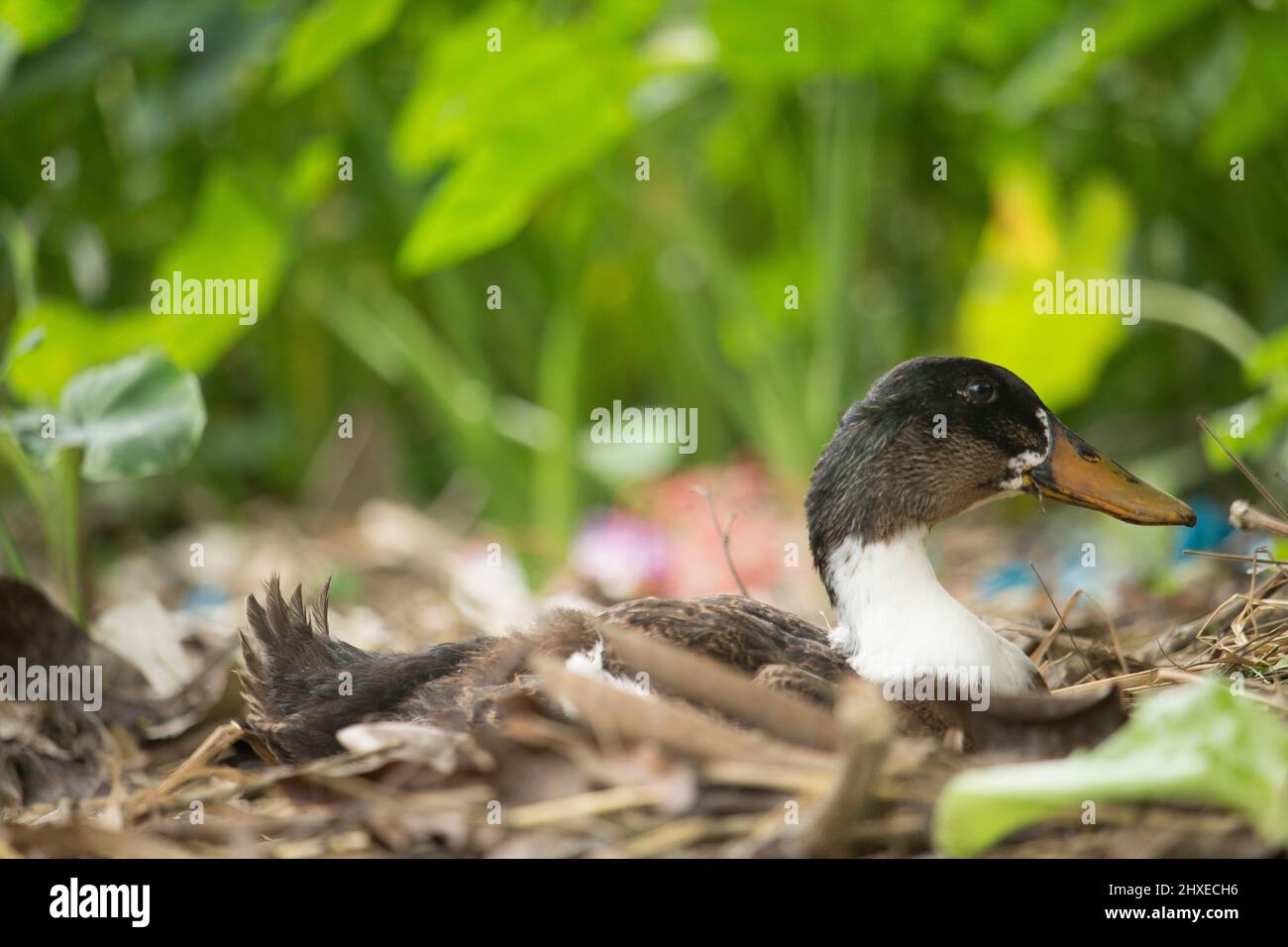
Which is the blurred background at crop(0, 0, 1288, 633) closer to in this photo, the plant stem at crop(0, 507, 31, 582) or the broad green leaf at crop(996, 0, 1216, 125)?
the broad green leaf at crop(996, 0, 1216, 125)

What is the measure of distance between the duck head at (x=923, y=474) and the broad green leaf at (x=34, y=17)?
243cm

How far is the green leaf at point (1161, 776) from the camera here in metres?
1.12

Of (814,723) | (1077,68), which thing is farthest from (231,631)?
(1077,68)

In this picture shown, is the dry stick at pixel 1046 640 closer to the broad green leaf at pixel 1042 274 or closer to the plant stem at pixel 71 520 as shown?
the plant stem at pixel 71 520

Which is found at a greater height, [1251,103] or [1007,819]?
[1251,103]

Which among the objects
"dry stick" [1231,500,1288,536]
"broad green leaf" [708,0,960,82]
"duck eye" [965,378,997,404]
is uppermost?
"broad green leaf" [708,0,960,82]

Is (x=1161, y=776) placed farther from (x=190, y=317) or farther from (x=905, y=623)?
(x=190, y=317)

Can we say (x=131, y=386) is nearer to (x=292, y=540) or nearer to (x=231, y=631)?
(x=231, y=631)

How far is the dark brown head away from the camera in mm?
1882

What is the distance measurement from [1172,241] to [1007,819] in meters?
3.82

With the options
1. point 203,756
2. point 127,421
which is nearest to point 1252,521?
point 203,756

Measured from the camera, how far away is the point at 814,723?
1.40 m

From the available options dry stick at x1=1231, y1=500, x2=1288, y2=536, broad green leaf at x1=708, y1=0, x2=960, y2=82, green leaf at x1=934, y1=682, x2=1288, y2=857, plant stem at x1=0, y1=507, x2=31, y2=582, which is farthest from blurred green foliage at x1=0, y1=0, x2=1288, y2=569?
green leaf at x1=934, y1=682, x2=1288, y2=857
